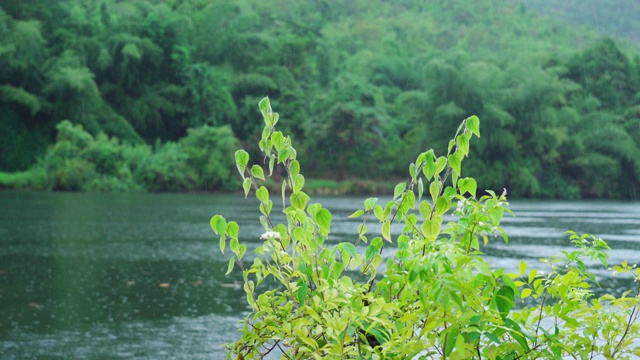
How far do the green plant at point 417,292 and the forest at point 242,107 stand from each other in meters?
41.7

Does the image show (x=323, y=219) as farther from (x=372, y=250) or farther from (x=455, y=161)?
(x=455, y=161)

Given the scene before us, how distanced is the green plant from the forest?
1642 inches

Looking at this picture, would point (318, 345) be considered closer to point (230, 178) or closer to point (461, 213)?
point (461, 213)

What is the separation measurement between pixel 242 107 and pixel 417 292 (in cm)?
5357

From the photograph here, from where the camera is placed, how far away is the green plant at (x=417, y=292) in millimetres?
2080

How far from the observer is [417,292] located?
2.36m

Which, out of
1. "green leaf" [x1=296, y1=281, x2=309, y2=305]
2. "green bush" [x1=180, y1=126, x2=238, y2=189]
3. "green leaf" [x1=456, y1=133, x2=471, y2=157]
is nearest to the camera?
"green leaf" [x1=296, y1=281, x2=309, y2=305]

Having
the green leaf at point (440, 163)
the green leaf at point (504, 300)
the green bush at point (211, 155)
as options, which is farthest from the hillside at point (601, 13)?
the green leaf at point (504, 300)

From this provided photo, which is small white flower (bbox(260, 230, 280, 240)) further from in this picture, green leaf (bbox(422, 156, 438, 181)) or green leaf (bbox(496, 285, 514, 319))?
green leaf (bbox(496, 285, 514, 319))

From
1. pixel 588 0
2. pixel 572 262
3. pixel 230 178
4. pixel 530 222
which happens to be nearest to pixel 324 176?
pixel 230 178

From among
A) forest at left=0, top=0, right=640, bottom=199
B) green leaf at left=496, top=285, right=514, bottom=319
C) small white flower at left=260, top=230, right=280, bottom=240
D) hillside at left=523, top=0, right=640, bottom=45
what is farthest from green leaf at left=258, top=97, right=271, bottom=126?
hillside at left=523, top=0, right=640, bottom=45

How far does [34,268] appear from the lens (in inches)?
539

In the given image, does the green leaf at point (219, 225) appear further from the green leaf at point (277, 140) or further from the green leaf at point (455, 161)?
the green leaf at point (455, 161)

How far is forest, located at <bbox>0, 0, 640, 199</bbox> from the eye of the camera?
155 feet
